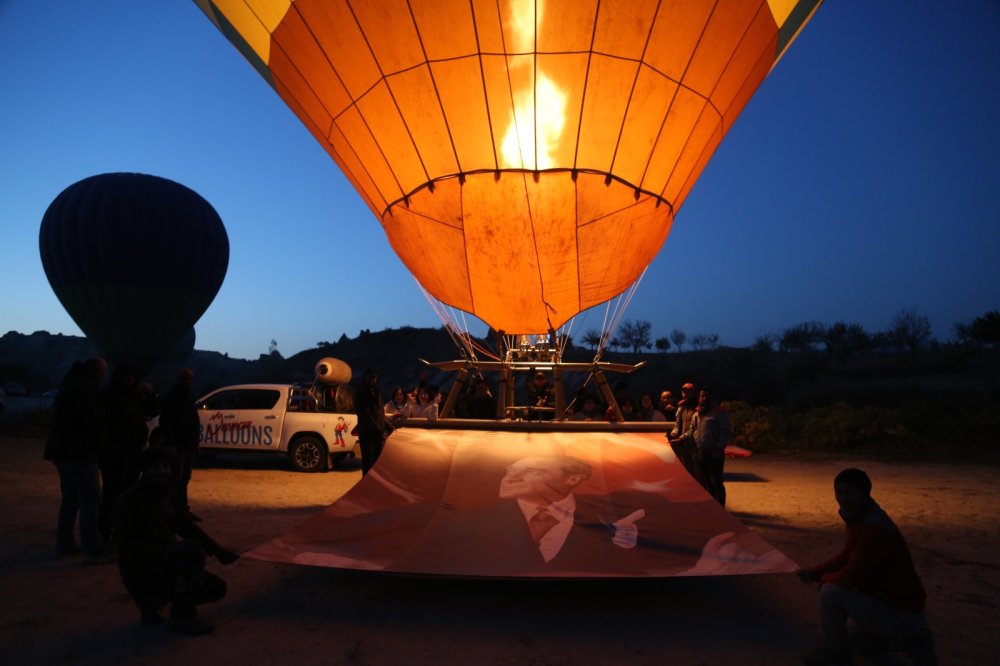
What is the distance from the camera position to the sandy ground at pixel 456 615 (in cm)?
345

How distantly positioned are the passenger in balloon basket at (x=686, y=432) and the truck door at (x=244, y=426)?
6963 mm

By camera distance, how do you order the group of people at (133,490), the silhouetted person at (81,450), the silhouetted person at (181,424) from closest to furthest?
the group of people at (133,490)
the silhouetted person at (81,450)
the silhouetted person at (181,424)

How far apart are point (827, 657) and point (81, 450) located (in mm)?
5019

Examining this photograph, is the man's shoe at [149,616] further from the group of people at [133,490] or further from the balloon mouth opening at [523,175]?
the balloon mouth opening at [523,175]

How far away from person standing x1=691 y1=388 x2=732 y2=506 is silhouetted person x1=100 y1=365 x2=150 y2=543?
509 cm

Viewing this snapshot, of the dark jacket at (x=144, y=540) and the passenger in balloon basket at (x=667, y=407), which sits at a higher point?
the passenger in balloon basket at (x=667, y=407)

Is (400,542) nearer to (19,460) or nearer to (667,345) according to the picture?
(19,460)

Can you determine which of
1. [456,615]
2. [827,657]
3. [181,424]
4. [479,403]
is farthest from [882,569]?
[181,424]

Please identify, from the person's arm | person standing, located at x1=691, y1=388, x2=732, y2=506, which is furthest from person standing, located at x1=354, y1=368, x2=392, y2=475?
the person's arm

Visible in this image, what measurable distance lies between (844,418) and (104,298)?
22.7 meters

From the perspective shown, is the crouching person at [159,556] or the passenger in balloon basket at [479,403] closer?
the crouching person at [159,556]

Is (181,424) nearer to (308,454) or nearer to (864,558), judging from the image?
(308,454)

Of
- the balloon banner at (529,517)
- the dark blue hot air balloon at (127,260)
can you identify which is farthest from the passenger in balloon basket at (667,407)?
Result: the dark blue hot air balloon at (127,260)

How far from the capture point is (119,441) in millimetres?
5531
